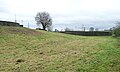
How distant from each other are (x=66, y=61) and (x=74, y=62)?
319 millimetres

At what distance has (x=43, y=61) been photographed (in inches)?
289

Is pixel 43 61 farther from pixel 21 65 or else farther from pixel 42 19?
pixel 42 19

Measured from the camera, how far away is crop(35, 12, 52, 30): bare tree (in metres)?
42.0

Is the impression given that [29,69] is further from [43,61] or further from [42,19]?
[42,19]

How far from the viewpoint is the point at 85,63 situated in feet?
22.0

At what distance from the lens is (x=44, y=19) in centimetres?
4231

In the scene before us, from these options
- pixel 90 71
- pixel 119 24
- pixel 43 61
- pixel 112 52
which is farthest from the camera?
pixel 119 24

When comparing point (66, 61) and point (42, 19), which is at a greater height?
point (42, 19)

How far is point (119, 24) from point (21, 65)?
575cm

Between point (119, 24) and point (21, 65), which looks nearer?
point (21, 65)

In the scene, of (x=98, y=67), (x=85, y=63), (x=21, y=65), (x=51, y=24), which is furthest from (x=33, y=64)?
(x=51, y=24)

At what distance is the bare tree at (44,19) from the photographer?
4197 cm

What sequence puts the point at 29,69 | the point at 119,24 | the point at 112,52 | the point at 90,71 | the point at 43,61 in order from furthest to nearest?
the point at 119,24
the point at 112,52
the point at 43,61
the point at 29,69
the point at 90,71

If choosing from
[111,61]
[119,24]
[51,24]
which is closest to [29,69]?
[111,61]
